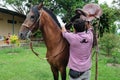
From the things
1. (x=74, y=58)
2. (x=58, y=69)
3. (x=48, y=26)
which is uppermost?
(x=48, y=26)

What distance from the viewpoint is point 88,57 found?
3.79 m

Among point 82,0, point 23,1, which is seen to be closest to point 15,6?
point 23,1

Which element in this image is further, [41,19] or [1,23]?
[1,23]

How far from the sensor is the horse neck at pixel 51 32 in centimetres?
456

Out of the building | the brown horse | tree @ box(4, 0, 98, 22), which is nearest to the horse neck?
the brown horse

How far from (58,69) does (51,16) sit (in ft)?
3.34

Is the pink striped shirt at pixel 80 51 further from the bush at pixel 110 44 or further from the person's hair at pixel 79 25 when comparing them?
the bush at pixel 110 44

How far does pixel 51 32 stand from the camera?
15.1 ft

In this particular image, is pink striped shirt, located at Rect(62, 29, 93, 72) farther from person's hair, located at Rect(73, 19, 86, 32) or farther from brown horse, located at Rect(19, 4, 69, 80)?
brown horse, located at Rect(19, 4, 69, 80)

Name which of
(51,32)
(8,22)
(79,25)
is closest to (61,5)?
(8,22)

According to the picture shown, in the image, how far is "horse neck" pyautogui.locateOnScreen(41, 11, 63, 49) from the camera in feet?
15.0

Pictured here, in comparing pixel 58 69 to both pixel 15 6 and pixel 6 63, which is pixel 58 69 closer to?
pixel 6 63

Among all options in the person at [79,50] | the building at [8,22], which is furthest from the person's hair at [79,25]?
the building at [8,22]

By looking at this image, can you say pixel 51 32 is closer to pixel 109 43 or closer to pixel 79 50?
pixel 79 50
